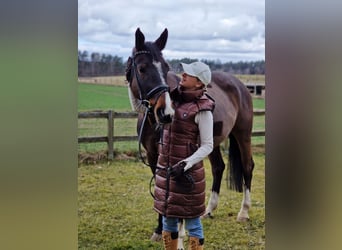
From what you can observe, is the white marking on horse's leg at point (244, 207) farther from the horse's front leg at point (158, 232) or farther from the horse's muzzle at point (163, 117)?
the horse's muzzle at point (163, 117)

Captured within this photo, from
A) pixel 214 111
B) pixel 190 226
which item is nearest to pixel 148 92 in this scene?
pixel 214 111

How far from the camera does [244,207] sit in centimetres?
189

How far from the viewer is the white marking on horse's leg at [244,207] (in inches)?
74.2

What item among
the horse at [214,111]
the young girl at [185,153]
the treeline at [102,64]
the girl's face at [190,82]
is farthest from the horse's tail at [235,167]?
the treeline at [102,64]

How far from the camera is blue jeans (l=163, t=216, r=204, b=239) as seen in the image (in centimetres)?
179

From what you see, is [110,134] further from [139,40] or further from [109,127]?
[139,40]

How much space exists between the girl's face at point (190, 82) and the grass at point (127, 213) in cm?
30

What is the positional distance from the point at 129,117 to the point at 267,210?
0.70 metres

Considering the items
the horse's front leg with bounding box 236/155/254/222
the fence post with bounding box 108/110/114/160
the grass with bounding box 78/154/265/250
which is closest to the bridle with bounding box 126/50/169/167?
the fence post with bounding box 108/110/114/160

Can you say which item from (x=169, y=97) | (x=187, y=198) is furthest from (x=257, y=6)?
(x=187, y=198)

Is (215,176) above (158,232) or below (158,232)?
above

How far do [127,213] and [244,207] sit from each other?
47 cm

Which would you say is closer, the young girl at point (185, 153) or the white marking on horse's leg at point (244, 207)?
the young girl at point (185, 153)

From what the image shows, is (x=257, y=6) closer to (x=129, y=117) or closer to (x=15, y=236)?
(x=129, y=117)
